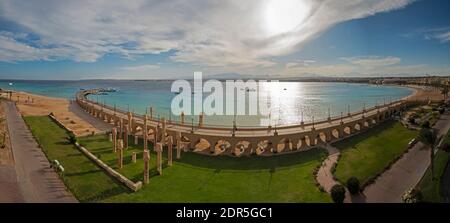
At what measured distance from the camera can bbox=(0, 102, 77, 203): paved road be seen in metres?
17.6

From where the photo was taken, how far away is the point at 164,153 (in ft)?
101

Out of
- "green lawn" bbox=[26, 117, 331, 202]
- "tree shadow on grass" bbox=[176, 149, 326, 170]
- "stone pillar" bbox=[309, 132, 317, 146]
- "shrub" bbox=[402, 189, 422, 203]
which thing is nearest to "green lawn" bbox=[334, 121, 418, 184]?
"green lawn" bbox=[26, 117, 331, 202]

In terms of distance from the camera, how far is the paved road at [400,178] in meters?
20.2

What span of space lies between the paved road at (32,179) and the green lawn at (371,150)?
66.4 ft

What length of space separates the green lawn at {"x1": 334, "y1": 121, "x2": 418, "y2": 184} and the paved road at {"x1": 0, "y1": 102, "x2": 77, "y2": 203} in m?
20.3

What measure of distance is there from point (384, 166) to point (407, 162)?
3.00 m

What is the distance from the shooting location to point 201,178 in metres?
23.5

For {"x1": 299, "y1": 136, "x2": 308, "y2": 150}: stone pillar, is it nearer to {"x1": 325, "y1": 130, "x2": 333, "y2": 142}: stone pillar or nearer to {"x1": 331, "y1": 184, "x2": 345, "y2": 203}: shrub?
{"x1": 325, "y1": 130, "x2": 333, "y2": 142}: stone pillar

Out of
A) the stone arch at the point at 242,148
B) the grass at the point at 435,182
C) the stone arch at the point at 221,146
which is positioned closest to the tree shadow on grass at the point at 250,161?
the stone arch at the point at 242,148

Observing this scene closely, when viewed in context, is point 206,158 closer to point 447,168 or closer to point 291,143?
point 291,143

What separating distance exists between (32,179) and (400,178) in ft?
86.5

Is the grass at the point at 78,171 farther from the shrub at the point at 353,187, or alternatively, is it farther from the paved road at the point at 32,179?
the shrub at the point at 353,187

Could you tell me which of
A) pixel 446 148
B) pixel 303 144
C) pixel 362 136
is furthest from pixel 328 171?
pixel 362 136
